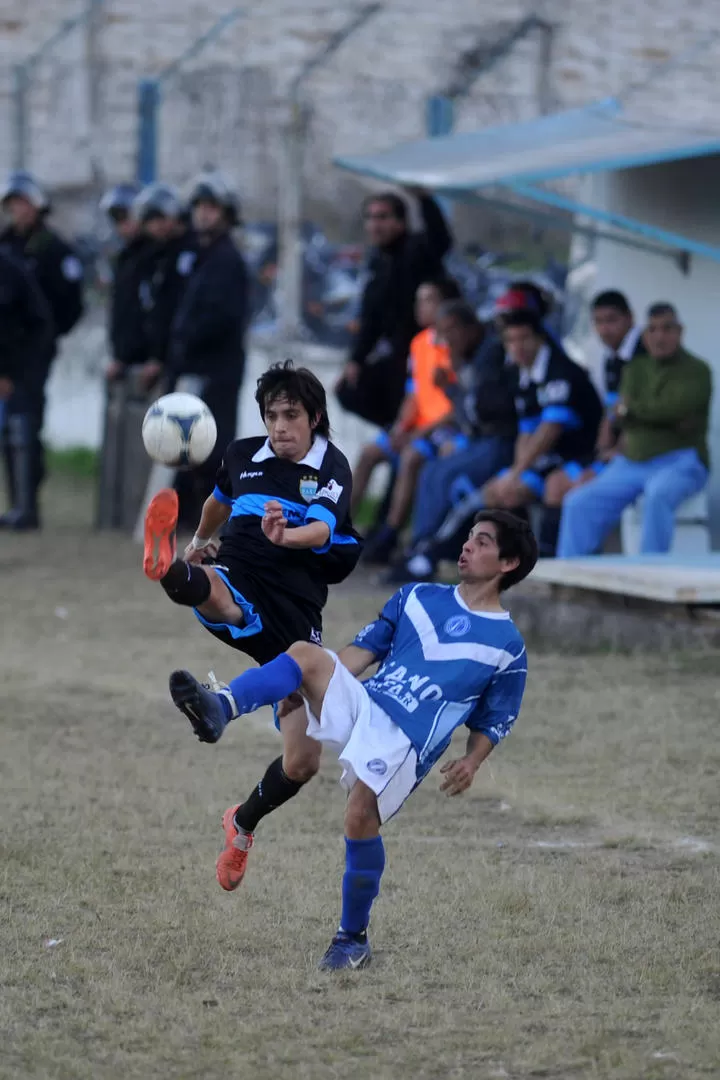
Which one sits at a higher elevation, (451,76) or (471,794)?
(451,76)

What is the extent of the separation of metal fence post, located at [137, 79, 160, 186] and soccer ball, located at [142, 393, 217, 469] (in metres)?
11.5

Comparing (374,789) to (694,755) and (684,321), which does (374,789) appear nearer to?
(694,755)

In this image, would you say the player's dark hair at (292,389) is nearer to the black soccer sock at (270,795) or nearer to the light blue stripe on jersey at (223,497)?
the light blue stripe on jersey at (223,497)

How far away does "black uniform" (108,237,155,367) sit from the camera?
1392cm

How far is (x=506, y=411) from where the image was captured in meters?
10.9

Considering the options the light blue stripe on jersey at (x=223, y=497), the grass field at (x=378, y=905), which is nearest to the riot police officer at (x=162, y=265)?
the grass field at (x=378, y=905)

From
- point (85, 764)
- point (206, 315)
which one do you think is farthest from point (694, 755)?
point (206, 315)

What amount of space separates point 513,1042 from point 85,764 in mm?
3209

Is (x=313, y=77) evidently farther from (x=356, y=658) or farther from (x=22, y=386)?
(x=356, y=658)

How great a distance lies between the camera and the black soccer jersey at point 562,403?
1060cm

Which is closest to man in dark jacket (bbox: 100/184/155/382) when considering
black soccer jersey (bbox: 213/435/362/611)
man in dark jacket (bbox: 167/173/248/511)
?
man in dark jacket (bbox: 167/173/248/511)

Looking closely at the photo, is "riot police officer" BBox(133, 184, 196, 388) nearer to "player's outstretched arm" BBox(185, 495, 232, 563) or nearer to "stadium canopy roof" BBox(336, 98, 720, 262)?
"stadium canopy roof" BBox(336, 98, 720, 262)

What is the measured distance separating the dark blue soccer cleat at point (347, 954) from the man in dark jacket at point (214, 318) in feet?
26.8

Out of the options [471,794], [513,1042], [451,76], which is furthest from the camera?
[451,76]
